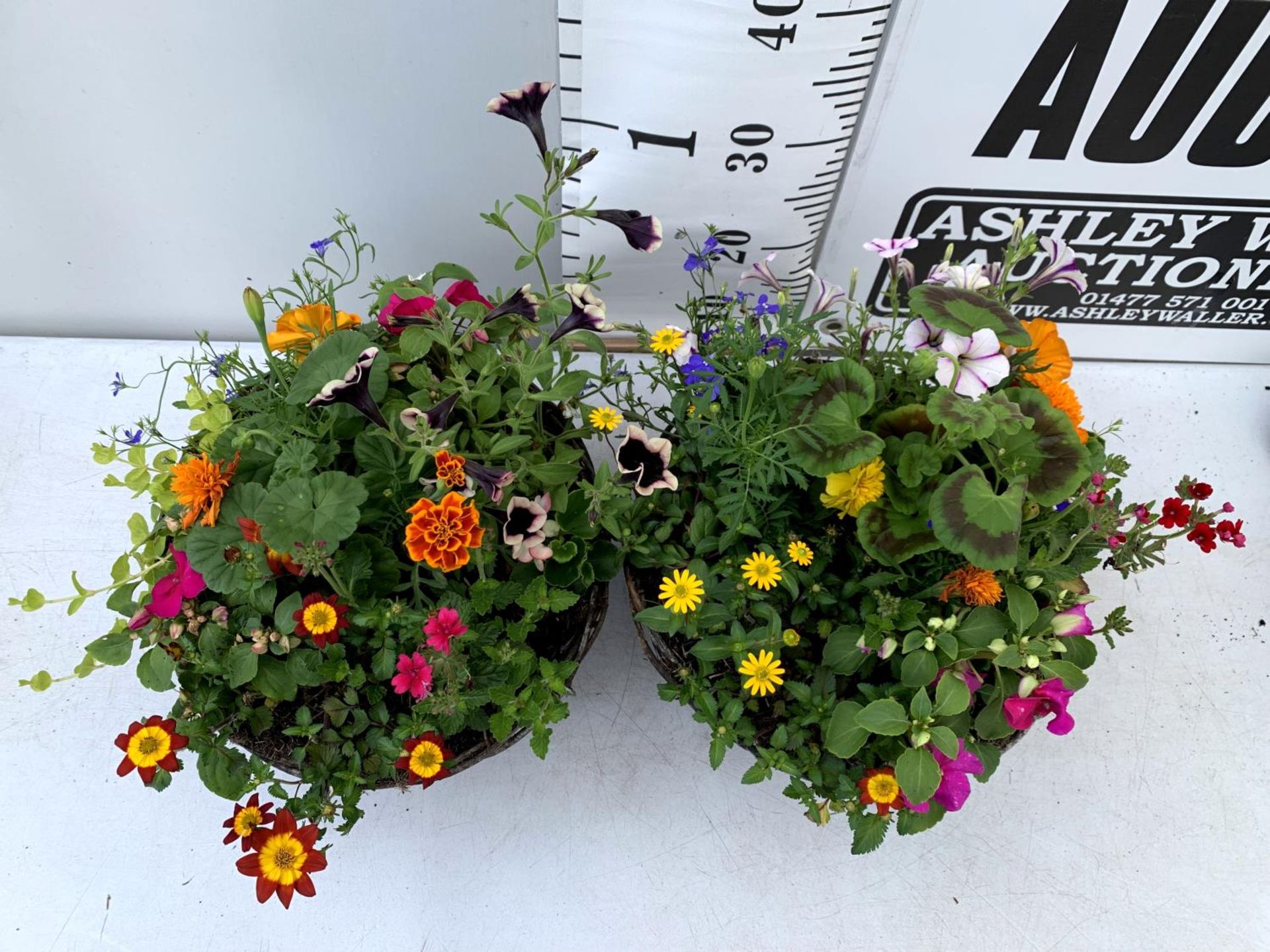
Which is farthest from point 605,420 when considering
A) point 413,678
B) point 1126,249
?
point 1126,249

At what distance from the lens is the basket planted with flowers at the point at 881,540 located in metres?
0.67

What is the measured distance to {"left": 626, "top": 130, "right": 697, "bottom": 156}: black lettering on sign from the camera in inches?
35.5

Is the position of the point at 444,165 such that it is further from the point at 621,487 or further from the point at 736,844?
the point at 736,844

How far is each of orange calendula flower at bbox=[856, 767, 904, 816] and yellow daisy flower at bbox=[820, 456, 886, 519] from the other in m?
0.23

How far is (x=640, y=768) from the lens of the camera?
0.97 meters

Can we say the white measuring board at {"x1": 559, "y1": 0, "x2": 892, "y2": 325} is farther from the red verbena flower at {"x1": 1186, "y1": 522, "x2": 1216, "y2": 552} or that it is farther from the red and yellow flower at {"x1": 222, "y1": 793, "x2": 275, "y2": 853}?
the red and yellow flower at {"x1": 222, "y1": 793, "x2": 275, "y2": 853}

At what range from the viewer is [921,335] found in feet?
2.27

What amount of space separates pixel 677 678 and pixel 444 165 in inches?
26.5

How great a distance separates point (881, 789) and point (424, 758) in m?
0.39

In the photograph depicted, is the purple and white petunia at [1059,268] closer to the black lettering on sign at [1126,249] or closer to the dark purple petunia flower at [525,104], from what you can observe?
the black lettering on sign at [1126,249]

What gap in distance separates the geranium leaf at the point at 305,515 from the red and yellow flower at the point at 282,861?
232 mm

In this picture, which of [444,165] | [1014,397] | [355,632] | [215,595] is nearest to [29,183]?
[444,165]

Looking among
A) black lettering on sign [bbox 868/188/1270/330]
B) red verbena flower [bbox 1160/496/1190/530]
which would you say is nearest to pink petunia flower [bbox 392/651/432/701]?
red verbena flower [bbox 1160/496/1190/530]

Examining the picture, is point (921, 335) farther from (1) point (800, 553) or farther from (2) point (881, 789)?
(2) point (881, 789)
